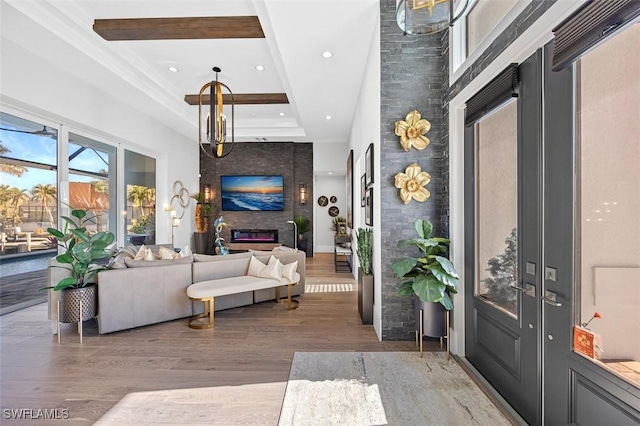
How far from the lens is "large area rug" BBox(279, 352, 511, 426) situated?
82.3 inches

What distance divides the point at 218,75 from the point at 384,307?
4809 mm

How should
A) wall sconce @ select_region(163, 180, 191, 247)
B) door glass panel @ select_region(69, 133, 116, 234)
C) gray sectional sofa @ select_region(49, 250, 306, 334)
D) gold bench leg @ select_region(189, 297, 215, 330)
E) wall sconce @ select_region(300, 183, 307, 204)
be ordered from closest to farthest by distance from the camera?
gray sectional sofa @ select_region(49, 250, 306, 334)
gold bench leg @ select_region(189, 297, 215, 330)
door glass panel @ select_region(69, 133, 116, 234)
wall sconce @ select_region(163, 180, 191, 247)
wall sconce @ select_region(300, 183, 307, 204)

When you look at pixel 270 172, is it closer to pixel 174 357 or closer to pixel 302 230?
pixel 302 230

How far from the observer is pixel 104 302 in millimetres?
3498

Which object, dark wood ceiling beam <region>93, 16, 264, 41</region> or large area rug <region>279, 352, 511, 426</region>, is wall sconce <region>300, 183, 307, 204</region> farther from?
large area rug <region>279, 352, 511, 426</region>

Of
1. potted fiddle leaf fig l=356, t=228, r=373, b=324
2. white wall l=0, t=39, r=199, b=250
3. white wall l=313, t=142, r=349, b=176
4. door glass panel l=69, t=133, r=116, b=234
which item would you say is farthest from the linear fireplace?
potted fiddle leaf fig l=356, t=228, r=373, b=324

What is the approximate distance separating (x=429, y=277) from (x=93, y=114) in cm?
574

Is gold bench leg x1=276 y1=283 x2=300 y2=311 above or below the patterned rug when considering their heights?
above

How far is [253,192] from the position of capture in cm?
934

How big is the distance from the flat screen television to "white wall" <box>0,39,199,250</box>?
115 cm

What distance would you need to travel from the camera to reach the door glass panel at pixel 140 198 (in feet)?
21.6

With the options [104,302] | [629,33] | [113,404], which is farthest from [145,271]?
[629,33]

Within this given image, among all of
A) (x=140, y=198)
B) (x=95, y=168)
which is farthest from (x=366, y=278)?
(x=140, y=198)

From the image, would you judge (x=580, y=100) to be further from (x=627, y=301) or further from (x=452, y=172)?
(x=452, y=172)
